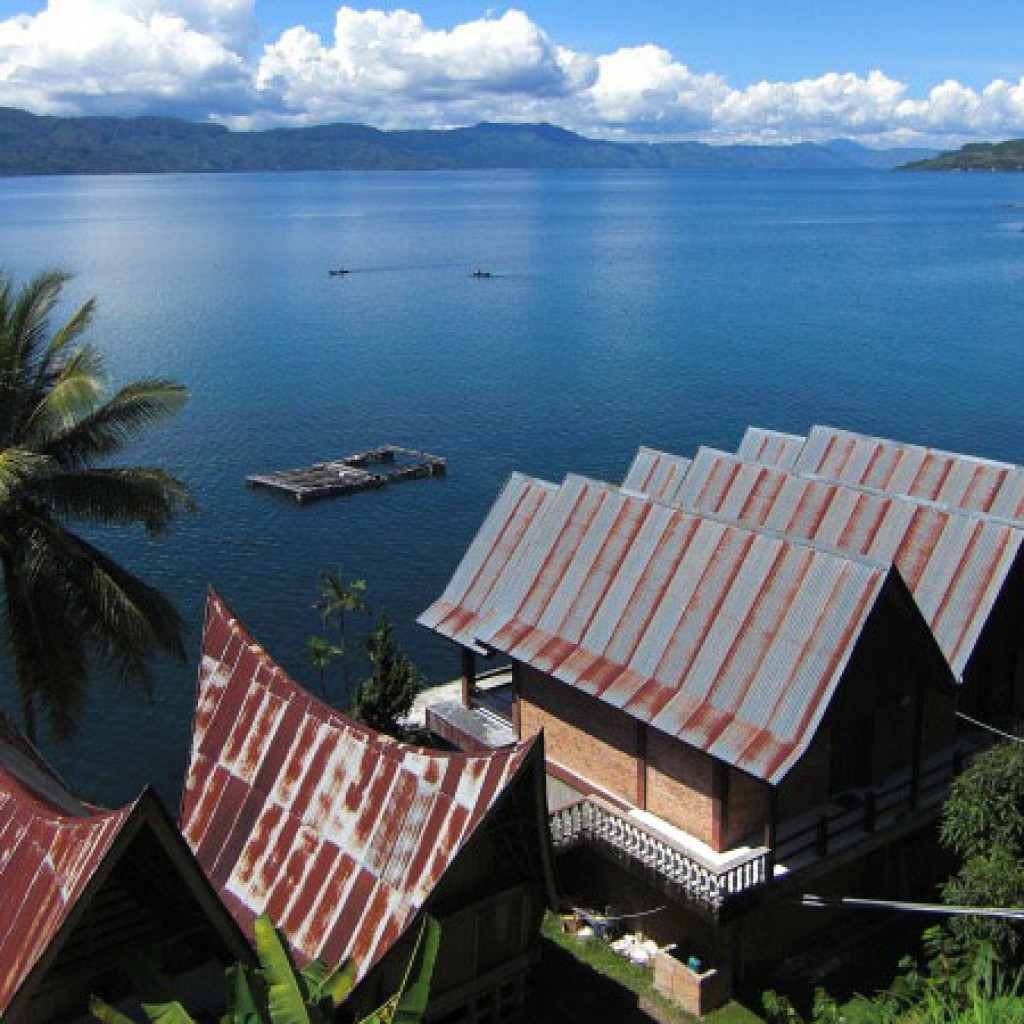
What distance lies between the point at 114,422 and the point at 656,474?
55.7 feet

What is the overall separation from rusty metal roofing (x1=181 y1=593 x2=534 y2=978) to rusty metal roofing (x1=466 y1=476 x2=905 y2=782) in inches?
338

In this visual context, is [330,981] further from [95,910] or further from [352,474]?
[352,474]

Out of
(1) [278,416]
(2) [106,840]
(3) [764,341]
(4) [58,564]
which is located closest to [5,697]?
(4) [58,564]

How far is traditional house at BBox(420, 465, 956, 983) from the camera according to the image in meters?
26.1

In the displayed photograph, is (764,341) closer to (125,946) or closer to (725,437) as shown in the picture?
(725,437)

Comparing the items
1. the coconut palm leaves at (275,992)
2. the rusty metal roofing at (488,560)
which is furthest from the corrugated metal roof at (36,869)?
the rusty metal roofing at (488,560)

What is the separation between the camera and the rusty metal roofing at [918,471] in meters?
34.5

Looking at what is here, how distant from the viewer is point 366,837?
19.4m

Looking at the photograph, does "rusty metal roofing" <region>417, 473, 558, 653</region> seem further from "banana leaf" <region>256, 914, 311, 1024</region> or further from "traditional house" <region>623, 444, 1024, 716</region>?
"banana leaf" <region>256, 914, 311, 1024</region>

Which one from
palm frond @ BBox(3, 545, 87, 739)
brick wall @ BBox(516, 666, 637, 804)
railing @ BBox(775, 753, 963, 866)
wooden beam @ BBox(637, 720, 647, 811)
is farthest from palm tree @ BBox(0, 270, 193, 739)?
railing @ BBox(775, 753, 963, 866)

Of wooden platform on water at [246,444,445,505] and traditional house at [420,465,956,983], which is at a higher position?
traditional house at [420,465,956,983]

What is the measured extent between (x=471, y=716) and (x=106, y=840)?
19662 millimetres

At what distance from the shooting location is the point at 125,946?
642 inches

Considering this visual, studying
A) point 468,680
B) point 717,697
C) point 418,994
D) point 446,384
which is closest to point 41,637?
point 468,680
